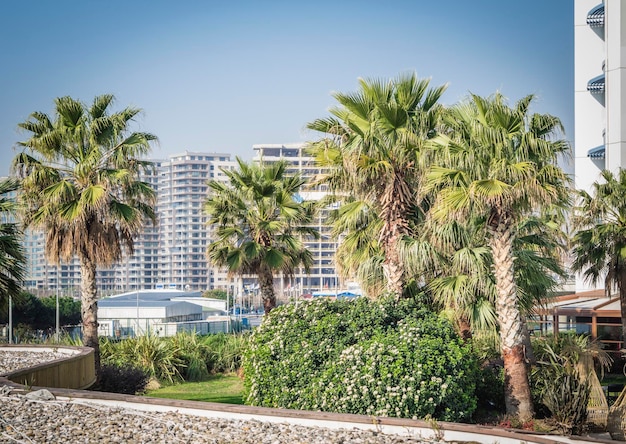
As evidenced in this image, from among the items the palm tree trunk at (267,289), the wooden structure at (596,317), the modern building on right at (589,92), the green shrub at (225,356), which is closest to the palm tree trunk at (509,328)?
the palm tree trunk at (267,289)

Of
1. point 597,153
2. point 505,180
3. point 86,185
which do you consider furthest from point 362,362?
point 597,153

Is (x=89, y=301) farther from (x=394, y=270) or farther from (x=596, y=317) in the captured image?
(x=596, y=317)

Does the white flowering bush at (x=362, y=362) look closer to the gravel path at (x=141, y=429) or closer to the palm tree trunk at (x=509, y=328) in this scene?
the palm tree trunk at (x=509, y=328)

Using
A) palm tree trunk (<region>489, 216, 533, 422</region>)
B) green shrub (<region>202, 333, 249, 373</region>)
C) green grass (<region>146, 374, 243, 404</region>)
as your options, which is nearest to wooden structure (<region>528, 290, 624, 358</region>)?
green grass (<region>146, 374, 243, 404</region>)

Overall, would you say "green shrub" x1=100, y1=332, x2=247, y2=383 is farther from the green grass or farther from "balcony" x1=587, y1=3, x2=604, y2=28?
"balcony" x1=587, y1=3, x2=604, y2=28

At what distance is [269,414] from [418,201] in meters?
8.41

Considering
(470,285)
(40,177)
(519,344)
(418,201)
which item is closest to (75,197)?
(40,177)

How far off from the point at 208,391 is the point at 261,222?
5.30 m

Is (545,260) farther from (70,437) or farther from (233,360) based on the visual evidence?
(233,360)

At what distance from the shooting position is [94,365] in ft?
58.9

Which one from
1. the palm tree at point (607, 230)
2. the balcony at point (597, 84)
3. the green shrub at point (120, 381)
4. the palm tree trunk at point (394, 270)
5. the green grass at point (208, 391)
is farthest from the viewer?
the balcony at point (597, 84)

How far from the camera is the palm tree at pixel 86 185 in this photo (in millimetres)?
19391

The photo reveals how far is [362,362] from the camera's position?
1296 cm

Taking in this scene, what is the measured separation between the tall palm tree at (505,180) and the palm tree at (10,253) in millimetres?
10934
